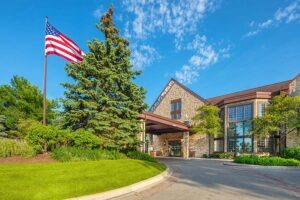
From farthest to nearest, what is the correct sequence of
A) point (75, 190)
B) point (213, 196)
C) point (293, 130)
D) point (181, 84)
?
point (181, 84) → point (293, 130) → point (213, 196) → point (75, 190)

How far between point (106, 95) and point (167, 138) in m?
29.7

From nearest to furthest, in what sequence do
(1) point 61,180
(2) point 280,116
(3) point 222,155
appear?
(1) point 61,180 < (2) point 280,116 < (3) point 222,155

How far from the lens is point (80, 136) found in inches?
709

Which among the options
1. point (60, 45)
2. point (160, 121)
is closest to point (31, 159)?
point (60, 45)

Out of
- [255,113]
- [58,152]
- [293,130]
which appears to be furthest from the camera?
[255,113]

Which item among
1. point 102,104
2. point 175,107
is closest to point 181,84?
point 175,107

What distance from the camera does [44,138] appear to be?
53.4 ft

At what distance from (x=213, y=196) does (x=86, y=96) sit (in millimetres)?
12728

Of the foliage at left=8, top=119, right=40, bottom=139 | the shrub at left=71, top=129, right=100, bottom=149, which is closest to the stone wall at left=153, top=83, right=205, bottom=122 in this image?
the foliage at left=8, top=119, right=40, bottom=139

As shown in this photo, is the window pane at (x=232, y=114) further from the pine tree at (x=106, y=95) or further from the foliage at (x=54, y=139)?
the foliage at (x=54, y=139)

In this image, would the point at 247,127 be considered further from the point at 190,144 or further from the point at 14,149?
the point at 14,149

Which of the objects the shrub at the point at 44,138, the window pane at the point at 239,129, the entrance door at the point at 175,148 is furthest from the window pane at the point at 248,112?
the shrub at the point at 44,138

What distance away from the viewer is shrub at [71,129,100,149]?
17828 millimetres

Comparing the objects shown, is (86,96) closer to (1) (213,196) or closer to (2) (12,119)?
(1) (213,196)
